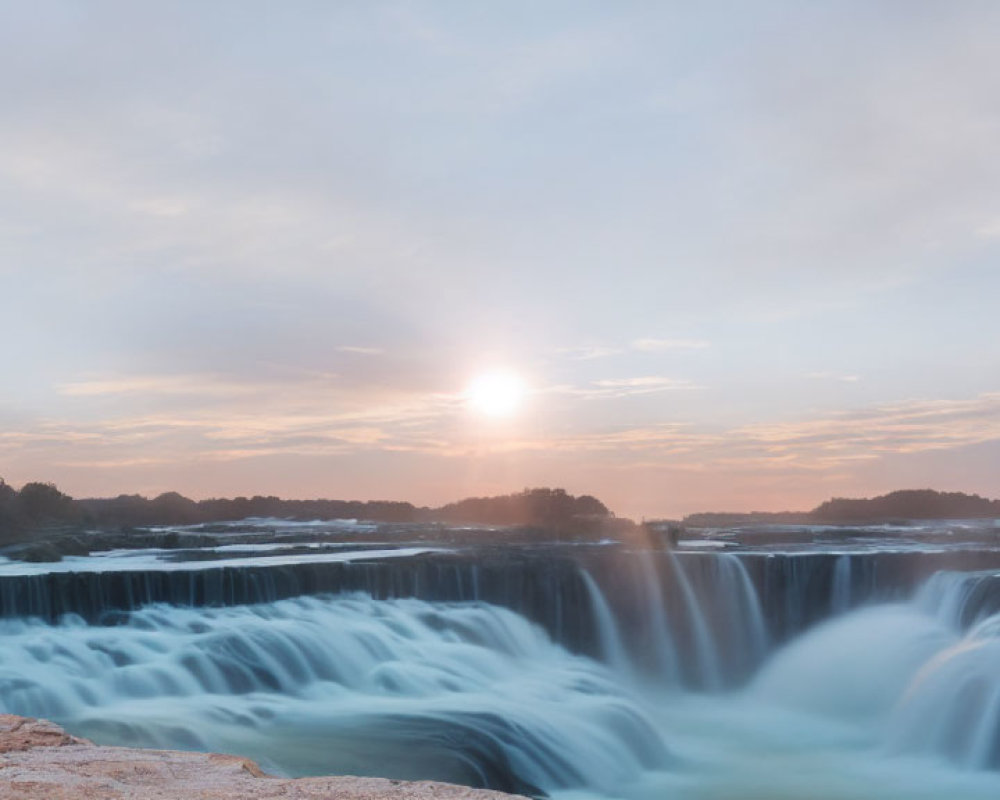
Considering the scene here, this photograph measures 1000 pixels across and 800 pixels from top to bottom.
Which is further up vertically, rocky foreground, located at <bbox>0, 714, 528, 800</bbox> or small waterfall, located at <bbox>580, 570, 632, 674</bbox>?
rocky foreground, located at <bbox>0, 714, 528, 800</bbox>

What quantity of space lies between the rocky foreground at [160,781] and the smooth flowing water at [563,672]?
26.5 feet

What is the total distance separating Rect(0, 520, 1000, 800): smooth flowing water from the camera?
620 inches

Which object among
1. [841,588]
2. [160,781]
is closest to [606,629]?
[841,588]

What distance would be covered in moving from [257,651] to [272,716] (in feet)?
11.0

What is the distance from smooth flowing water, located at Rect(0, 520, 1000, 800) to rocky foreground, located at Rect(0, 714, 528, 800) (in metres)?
8.07

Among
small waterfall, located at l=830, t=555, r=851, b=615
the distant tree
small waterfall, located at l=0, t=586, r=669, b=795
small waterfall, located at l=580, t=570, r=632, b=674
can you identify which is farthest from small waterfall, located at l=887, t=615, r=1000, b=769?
the distant tree

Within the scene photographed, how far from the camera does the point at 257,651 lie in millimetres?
19812

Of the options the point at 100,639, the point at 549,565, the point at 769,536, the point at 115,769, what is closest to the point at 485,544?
the point at 549,565

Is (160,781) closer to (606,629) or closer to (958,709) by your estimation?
(958,709)

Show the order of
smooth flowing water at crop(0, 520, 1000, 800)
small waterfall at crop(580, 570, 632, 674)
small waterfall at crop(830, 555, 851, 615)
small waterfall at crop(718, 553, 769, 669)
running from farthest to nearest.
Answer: small waterfall at crop(830, 555, 851, 615)
small waterfall at crop(718, 553, 769, 669)
small waterfall at crop(580, 570, 632, 674)
smooth flowing water at crop(0, 520, 1000, 800)

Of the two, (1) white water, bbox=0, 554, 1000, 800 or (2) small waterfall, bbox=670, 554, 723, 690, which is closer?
(1) white water, bbox=0, 554, 1000, 800

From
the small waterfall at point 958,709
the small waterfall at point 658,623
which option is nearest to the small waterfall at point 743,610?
the small waterfall at point 658,623

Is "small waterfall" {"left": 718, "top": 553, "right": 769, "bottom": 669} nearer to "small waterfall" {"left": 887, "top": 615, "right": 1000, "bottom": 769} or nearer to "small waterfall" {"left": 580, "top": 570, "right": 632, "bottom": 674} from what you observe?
"small waterfall" {"left": 580, "top": 570, "right": 632, "bottom": 674}

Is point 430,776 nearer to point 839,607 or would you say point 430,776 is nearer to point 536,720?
point 536,720
